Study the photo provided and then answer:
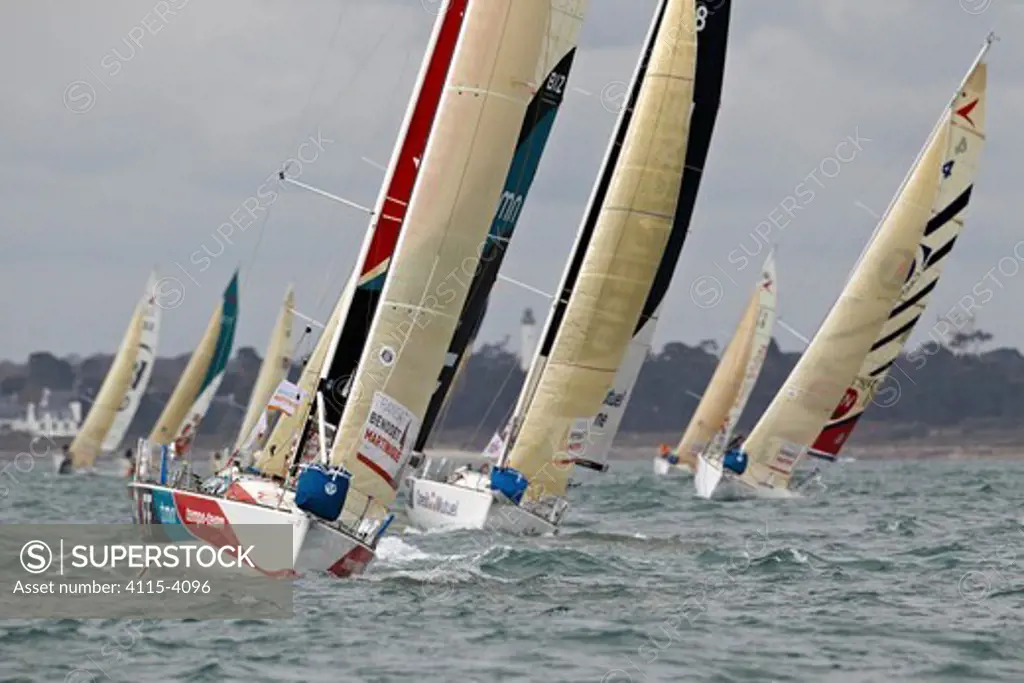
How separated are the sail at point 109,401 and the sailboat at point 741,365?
64.2 feet

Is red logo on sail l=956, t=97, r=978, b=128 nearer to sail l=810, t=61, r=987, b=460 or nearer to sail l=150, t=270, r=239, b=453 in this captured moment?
sail l=810, t=61, r=987, b=460

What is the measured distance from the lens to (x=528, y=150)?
85.5 ft

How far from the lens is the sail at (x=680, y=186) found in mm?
27531

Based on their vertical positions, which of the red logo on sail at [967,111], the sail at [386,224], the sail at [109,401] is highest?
the red logo on sail at [967,111]

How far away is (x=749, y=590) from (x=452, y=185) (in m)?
5.04

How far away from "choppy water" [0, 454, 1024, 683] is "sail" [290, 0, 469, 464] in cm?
201

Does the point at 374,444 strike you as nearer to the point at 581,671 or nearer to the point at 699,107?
the point at 581,671

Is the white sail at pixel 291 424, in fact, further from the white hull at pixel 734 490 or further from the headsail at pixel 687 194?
the white hull at pixel 734 490

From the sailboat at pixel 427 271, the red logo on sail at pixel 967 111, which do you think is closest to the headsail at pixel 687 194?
the sailboat at pixel 427 271

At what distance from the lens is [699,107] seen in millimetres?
28188

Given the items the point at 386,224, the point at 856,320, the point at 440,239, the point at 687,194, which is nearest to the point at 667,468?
the point at 856,320

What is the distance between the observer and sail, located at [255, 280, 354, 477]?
2491 centimetres

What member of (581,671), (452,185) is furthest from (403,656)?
(452,185)

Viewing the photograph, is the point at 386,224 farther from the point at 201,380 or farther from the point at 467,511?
the point at 201,380
